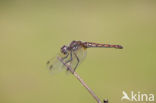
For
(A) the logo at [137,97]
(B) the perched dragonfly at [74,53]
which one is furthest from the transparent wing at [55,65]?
(A) the logo at [137,97]

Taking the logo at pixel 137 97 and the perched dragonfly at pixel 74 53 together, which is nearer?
the perched dragonfly at pixel 74 53

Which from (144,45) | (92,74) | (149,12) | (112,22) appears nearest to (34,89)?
(92,74)

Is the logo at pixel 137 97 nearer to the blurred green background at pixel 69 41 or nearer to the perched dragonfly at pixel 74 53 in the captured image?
the blurred green background at pixel 69 41

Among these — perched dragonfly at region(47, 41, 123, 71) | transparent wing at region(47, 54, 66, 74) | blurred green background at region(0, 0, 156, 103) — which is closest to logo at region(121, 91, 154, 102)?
blurred green background at region(0, 0, 156, 103)

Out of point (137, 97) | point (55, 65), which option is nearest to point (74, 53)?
point (55, 65)

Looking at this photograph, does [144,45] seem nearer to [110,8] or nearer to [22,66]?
[110,8]

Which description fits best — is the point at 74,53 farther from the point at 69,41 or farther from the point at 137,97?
the point at 137,97
